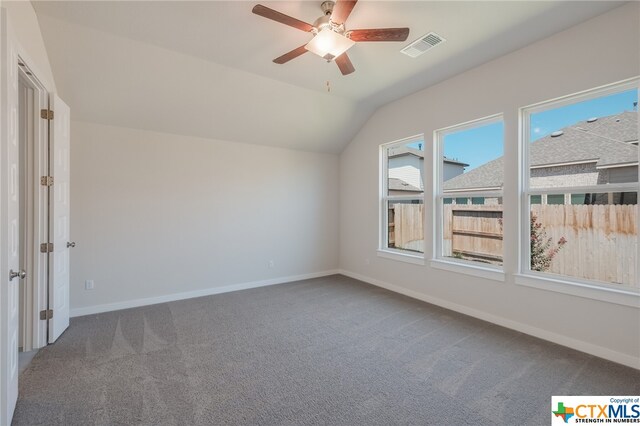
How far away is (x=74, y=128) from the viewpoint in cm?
358

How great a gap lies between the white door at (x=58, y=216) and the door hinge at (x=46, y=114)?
3 centimetres

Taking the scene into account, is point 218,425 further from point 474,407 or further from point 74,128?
point 74,128

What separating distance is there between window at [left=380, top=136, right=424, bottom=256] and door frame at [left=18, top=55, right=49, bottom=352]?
432cm

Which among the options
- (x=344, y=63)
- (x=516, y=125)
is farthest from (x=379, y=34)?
(x=516, y=125)

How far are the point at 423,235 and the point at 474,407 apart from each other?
251 cm

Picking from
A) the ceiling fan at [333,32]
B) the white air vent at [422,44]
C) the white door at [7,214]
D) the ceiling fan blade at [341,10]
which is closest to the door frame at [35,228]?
the white door at [7,214]

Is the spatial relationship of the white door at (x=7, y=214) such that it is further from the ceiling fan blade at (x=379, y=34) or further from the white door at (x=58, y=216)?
the ceiling fan blade at (x=379, y=34)

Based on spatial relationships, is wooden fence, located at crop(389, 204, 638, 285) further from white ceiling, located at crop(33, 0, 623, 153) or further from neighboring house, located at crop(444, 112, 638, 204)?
white ceiling, located at crop(33, 0, 623, 153)

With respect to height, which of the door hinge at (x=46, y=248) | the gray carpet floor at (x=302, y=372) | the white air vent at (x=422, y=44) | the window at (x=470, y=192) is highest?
the white air vent at (x=422, y=44)

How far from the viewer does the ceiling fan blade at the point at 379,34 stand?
2210mm

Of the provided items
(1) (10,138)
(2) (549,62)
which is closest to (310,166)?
(2) (549,62)

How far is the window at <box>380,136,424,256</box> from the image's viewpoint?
171 inches

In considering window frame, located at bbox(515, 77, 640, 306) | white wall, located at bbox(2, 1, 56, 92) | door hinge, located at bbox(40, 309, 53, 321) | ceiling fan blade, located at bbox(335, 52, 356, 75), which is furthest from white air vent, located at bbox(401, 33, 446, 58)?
door hinge, located at bbox(40, 309, 53, 321)

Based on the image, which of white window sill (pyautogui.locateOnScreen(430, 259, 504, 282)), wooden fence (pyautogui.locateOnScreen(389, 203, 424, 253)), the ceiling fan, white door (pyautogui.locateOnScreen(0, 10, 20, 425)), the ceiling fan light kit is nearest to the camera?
white door (pyautogui.locateOnScreen(0, 10, 20, 425))
